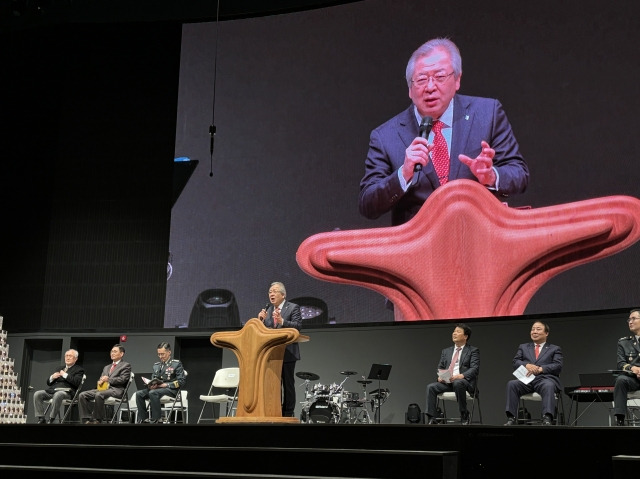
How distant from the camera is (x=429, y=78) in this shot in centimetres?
859

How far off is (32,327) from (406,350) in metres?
5.05

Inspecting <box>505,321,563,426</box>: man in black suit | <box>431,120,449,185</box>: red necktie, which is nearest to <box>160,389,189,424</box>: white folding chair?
<box>505,321,563,426</box>: man in black suit

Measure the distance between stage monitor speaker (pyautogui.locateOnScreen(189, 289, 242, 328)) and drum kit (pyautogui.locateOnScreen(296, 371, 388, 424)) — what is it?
4.21ft

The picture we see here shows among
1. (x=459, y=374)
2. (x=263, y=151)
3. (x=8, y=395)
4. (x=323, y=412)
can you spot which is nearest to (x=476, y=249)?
(x=459, y=374)

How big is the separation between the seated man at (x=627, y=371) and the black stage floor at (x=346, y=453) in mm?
2485

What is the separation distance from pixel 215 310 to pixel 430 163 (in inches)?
130

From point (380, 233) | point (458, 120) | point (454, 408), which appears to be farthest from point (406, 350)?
point (458, 120)

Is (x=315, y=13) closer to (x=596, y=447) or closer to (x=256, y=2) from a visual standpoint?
(x=256, y=2)

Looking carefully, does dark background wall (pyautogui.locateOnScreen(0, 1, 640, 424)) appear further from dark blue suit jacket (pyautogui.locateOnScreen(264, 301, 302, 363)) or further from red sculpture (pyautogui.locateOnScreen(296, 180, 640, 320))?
dark blue suit jacket (pyautogui.locateOnScreen(264, 301, 302, 363))

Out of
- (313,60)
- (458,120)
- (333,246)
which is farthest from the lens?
(313,60)

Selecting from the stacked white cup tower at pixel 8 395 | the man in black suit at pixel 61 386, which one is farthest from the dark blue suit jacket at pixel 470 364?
the stacked white cup tower at pixel 8 395

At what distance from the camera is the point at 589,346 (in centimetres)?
Answer: 762

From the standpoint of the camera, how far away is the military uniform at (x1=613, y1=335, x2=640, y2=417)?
19.2 feet

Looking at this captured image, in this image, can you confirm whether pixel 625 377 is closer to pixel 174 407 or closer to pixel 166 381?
pixel 166 381
